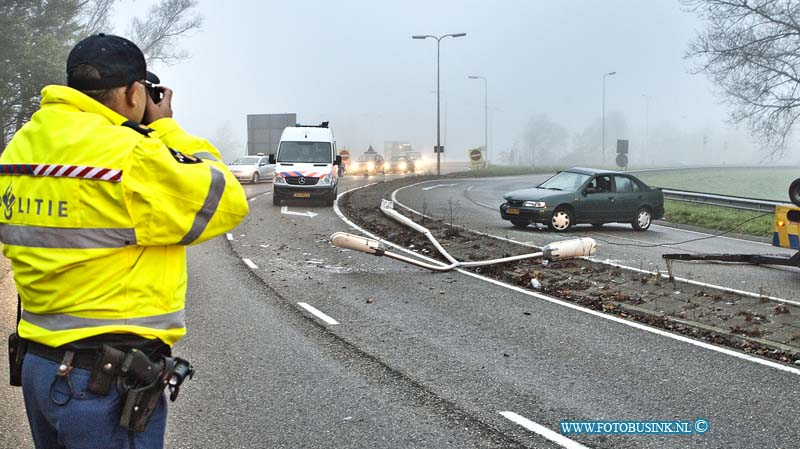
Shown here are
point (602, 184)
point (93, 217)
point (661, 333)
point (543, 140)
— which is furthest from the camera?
point (543, 140)

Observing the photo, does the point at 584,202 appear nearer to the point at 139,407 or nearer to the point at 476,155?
the point at 139,407

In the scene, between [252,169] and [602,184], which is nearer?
[602,184]

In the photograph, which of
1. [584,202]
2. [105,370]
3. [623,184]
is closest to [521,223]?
[584,202]

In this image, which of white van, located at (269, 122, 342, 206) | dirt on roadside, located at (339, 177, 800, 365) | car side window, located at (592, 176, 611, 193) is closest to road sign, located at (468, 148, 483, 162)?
white van, located at (269, 122, 342, 206)

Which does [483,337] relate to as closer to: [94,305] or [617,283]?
[617,283]

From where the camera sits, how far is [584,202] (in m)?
19.5

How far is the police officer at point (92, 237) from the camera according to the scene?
91.9 inches

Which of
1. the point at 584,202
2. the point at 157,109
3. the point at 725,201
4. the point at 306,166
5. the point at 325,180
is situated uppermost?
the point at 157,109

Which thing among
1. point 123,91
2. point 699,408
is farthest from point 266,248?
point 123,91

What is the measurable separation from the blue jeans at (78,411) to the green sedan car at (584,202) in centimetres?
1715

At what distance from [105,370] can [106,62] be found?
98 cm

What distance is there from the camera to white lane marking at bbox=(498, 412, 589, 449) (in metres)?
5.04

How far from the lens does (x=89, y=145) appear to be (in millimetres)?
2336

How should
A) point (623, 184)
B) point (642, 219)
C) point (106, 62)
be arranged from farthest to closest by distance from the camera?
point (642, 219) → point (623, 184) → point (106, 62)
